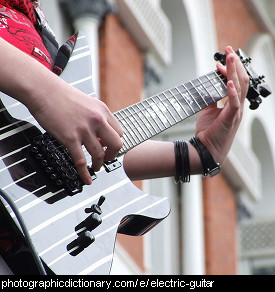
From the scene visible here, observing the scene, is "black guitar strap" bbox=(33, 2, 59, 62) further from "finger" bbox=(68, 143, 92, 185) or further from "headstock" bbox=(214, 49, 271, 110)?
"headstock" bbox=(214, 49, 271, 110)

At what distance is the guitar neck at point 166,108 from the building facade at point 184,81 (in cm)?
300

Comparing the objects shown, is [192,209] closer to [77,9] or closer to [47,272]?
[77,9]


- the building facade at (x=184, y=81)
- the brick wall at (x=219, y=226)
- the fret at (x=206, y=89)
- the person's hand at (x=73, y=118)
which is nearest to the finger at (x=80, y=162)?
the person's hand at (x=73, y=118)

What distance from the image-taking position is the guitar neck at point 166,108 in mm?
2643

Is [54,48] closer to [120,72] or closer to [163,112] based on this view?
[163,112]

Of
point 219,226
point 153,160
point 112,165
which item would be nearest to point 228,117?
point 153,160

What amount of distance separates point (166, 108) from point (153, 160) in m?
0.17

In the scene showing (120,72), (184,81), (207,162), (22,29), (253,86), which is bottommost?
(184,81)

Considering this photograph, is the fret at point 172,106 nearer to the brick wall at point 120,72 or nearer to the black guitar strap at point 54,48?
the black guitar strap at point 54,48

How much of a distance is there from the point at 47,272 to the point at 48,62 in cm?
63

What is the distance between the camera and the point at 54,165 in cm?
238
